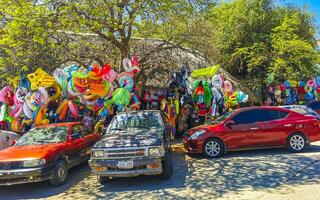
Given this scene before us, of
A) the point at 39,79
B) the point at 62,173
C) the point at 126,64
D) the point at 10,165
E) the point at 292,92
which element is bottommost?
the point at 62,173

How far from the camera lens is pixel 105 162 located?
8.25 meters

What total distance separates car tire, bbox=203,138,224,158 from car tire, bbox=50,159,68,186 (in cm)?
459

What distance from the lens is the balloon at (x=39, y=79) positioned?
1374 centimetres

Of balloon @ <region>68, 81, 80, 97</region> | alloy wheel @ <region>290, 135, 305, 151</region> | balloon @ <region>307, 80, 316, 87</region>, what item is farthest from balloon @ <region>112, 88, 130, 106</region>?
balloon @ <region>307, 80, 316, 87</region>

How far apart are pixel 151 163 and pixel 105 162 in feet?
3.65

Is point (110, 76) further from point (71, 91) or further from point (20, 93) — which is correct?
point (20, 93)

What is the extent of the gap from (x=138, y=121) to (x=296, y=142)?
5.40m

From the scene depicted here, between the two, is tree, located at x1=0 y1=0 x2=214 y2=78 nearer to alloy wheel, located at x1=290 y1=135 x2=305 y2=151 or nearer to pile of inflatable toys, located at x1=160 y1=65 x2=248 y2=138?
pile of inflatable toys, located at x1=160 y1=65 x2=248 y2=138

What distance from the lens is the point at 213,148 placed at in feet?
37.5

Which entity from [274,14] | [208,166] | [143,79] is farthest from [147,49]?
[274,14]

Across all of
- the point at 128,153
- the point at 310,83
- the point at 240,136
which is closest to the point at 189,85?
the point at 240,136

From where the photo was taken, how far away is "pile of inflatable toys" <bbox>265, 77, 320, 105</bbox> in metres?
23.7

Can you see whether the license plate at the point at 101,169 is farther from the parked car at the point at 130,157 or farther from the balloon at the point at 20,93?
the balloon at the point at 20,93

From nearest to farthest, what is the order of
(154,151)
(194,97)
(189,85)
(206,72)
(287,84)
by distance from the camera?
1. (154,151)
2. (206,72)
3. (189,85)
4. (194,97)
5. (287,84)
